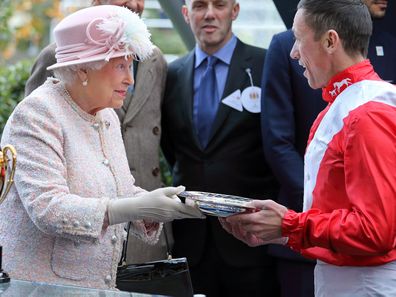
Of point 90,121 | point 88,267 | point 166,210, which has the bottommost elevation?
point 88,267

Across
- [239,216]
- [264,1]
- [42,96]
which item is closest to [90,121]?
[42,96]

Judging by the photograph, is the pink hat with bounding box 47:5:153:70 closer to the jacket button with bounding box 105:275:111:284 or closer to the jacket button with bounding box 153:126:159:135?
the jacket button with bounding box 105:275:111:284

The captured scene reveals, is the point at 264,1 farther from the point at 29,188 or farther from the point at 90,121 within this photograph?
the point at 29,188

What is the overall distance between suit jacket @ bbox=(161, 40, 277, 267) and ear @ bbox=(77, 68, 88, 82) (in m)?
1.40

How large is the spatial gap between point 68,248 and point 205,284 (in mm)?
1558

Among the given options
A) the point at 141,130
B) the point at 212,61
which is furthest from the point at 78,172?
the point at 212,61

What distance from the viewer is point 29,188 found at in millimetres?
3400

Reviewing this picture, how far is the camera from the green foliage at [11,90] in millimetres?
6887

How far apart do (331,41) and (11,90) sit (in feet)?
13.7

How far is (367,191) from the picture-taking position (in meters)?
3.02

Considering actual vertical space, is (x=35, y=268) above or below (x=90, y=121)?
below

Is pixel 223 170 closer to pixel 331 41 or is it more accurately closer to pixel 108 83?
pixel 108 83

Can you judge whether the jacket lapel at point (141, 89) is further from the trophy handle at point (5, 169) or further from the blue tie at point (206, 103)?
the trophy handle at point (5, 169)

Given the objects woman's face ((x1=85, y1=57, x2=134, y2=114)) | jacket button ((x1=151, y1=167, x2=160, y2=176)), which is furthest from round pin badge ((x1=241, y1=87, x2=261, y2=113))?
woman's face ((x1=85, y1=57, x2=134, y2=114))
